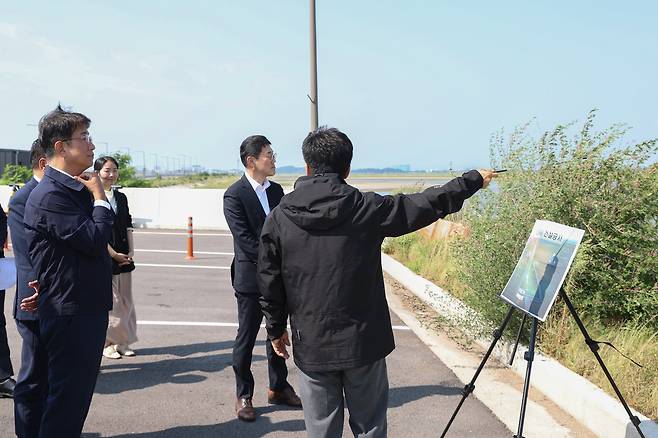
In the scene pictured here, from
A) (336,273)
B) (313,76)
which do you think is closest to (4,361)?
(336,273)

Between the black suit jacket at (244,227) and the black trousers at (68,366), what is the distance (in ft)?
4.68

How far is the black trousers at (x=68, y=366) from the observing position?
10.6 ft

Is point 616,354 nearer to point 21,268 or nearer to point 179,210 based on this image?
point 21,268

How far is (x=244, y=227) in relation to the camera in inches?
183

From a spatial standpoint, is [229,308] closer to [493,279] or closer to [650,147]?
[493,279]

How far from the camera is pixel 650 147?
589 cm

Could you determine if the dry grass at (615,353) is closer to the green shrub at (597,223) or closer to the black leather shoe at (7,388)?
the green shrub at (597,223)

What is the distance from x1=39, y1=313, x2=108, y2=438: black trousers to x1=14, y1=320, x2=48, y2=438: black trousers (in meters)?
0.35

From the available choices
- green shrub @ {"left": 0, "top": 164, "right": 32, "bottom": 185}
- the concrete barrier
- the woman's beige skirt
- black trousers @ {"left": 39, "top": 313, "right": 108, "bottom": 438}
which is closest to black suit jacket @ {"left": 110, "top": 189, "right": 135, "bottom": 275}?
the woman's beige skirt

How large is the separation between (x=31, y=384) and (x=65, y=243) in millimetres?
996

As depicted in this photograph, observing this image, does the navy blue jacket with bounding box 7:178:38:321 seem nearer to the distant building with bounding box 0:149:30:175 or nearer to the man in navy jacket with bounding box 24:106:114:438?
the man in navy jacket with bounding box 24:106:114:438

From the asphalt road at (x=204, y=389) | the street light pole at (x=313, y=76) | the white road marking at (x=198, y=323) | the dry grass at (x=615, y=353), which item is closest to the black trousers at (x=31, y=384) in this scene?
the asphalt road at (x=204, y=389)

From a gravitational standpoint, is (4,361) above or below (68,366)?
below

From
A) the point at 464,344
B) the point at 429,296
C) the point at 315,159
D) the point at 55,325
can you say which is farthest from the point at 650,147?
the point at 55,325
